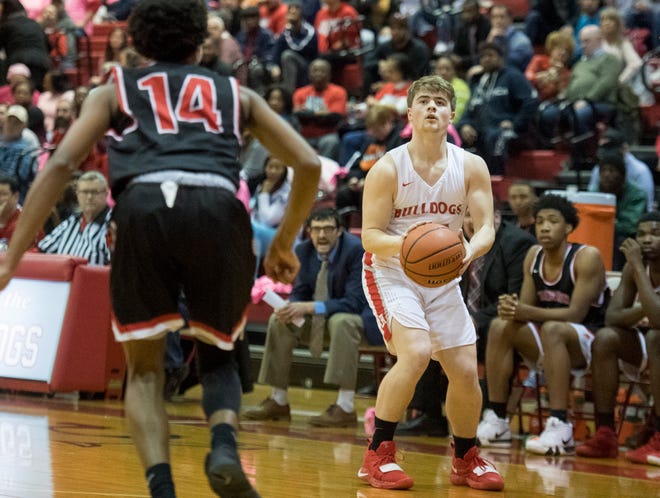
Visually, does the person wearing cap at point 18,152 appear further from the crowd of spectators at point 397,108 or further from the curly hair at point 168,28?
the curly hair at point 168,28

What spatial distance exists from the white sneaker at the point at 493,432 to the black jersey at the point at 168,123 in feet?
13.8

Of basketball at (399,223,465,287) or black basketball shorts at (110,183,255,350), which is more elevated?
black basketball shorts at (110,183,255,350)

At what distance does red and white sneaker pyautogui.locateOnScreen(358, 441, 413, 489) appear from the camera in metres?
5.62

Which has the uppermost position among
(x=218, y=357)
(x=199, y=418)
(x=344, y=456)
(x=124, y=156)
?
(x=124, y=156)

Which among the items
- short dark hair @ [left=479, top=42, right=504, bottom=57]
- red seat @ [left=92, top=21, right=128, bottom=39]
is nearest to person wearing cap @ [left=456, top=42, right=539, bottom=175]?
short dark hair @ [left=479, top=42, right=504, bottom=57]

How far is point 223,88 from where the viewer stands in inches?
155

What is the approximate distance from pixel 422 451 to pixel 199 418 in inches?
67.7

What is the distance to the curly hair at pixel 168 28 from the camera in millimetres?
3875

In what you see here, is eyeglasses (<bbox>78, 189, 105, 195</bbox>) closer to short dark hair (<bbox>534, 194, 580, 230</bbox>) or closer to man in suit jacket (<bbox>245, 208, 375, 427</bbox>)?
man in suit jacket (<bbox>245, 208, 375, 427</bbox>)

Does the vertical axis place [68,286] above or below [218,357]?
below

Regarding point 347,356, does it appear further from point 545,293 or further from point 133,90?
point 133,90

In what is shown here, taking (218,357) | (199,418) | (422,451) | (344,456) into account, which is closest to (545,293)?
(422,451)

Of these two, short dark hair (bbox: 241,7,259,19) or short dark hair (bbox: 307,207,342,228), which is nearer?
short dark hair (bbox: 307,207,342,228)

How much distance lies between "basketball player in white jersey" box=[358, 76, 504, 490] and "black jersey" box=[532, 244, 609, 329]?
6.85 feet
